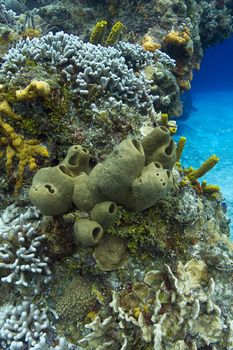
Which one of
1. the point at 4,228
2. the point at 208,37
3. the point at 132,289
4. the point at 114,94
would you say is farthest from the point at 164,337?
the point at 208,37

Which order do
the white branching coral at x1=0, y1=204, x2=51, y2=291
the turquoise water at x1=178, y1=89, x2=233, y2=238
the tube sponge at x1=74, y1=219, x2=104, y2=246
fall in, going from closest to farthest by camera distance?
the tube sponge at x1=74, y1=219, x2=104, y2=246, the white branching coral at x1=0, y1=204, x2=51, y2=291, the turquoise water at x1=178, y1=89, x2=233, y2=238

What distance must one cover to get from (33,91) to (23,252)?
5.33 feet

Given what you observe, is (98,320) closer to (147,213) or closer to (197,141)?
(147,213)

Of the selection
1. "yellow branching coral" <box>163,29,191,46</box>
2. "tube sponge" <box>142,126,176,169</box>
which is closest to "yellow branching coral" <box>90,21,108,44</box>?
"yellow branching coral" <box>163,29,191,46</box>

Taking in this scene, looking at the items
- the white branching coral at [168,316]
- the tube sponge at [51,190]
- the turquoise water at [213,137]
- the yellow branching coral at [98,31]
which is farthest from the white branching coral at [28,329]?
the turquoise water at [213,137]

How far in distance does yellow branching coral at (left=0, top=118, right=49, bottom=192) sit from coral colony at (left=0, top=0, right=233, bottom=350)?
0.01m

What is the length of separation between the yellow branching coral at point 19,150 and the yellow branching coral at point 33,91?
365mm

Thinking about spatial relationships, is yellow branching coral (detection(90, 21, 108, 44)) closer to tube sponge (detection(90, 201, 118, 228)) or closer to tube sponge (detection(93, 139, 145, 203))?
tube sponge (detection(93, 139, 145, 203))

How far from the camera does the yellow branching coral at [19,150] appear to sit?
11.1 feet

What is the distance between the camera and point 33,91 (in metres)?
3.29

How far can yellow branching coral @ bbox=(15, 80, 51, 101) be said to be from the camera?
3238 millimetres

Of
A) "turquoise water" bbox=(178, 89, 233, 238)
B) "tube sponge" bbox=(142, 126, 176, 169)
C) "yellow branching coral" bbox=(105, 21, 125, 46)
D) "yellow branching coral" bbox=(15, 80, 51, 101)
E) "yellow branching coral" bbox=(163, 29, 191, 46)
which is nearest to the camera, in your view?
"tube sponge" bbox=(142, 126, 176, 169)

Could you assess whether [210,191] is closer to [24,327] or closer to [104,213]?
[104,213]

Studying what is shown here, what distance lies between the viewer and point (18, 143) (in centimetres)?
341
